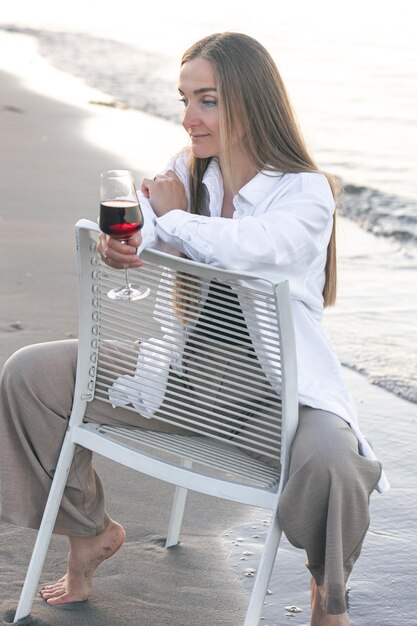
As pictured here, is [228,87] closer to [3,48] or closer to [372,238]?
[372,238]

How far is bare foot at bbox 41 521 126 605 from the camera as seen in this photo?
2988 mm

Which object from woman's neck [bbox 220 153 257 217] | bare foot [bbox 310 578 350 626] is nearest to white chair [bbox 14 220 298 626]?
bare foot [bbox 310 578 350 626]

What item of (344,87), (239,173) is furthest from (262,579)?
(344,87)

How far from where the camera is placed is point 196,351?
2771 millimetres

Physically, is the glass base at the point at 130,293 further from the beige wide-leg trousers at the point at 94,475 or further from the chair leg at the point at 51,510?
the chair leg at the point at 51,510

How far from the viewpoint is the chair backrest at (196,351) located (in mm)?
2502

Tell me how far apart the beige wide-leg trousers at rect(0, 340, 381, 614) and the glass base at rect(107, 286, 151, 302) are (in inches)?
11.3

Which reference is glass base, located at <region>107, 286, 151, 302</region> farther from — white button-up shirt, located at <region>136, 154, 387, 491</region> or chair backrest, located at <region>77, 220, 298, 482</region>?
white button-up shirt, located at <region>136, 154, 387, 491</region>

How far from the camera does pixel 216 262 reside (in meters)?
2.75

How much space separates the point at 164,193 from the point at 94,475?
2.52 feet

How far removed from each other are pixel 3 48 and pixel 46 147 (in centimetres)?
965

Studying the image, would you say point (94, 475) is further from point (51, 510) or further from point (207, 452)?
point (207, 452)

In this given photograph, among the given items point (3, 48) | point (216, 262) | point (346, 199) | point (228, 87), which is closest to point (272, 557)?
point (216, 262)

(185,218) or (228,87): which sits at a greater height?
(228,87)
